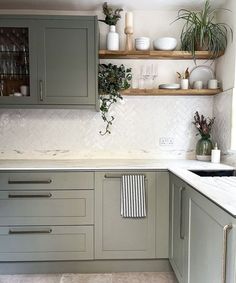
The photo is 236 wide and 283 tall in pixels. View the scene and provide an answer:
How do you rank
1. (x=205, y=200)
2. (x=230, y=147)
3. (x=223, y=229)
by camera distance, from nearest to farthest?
(x=223, y=229) → (x=205, y=200) → (x=230, y=147)

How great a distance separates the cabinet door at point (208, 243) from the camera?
1.04 m

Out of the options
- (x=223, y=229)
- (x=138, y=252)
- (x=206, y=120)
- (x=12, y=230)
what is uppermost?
(x=206, y=120)

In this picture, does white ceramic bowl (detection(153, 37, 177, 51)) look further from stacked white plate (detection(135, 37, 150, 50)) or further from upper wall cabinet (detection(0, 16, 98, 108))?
upper wall cabinet (detection(0, 16, 98, 108))

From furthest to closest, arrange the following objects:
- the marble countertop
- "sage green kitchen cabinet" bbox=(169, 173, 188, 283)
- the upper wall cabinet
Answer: the upper wall cabinet
"sage green kitchen cabinet" bbox=(169, 173, 188, 283)
the marble countertop

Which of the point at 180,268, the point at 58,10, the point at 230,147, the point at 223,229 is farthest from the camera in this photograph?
the point at 58,10

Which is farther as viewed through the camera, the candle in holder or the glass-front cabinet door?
the candle in holder

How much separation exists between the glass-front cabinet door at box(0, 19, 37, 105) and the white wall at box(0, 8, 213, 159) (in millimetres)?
349

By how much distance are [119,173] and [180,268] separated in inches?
31.8

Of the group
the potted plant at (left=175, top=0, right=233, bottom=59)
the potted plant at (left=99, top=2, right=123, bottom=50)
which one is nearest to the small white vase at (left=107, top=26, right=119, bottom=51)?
the potted plant at (left=99, top=2, right=123, bottom=50)

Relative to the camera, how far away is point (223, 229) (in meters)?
1.06

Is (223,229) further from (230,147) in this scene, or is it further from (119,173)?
(230,147)

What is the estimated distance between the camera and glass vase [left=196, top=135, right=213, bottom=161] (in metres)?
2.52

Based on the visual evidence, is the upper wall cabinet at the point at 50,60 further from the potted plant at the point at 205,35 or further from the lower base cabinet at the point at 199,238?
the lower base cabinet at the point at 199,238

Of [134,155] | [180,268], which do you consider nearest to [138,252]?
[180,268]
